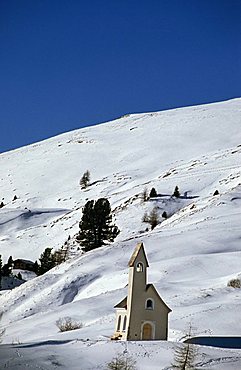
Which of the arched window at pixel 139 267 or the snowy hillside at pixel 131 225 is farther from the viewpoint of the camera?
the snowy hillside at pixel 131 225

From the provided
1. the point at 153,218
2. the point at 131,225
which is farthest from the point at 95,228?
the point at 153,218

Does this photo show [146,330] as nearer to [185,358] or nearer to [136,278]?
[136,278]

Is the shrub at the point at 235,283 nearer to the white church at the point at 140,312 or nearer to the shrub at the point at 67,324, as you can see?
the shrub at the point at 67,324

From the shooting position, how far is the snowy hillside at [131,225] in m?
16.8

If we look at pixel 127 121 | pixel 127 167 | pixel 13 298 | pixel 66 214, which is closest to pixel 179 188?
pixel 66 214

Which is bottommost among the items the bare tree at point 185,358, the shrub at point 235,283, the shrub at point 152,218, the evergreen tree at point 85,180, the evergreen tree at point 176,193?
the bare tree at point 185,358

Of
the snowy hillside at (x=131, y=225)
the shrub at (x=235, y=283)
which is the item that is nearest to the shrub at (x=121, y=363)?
the snowy hillside at (x=131, y=225)

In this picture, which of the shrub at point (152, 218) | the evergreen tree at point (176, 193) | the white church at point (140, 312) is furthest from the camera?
the evergreen tree at point (176, 193)

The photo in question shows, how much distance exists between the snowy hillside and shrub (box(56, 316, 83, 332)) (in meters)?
0.27

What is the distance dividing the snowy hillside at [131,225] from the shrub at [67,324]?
0.27 metres

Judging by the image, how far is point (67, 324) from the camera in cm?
1762

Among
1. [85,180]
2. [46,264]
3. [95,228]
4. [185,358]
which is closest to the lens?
[185,358]

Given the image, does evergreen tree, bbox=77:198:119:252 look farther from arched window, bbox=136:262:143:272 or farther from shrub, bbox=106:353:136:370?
shrub, bbox=106:353:136:370

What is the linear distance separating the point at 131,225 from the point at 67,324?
27565 mm
